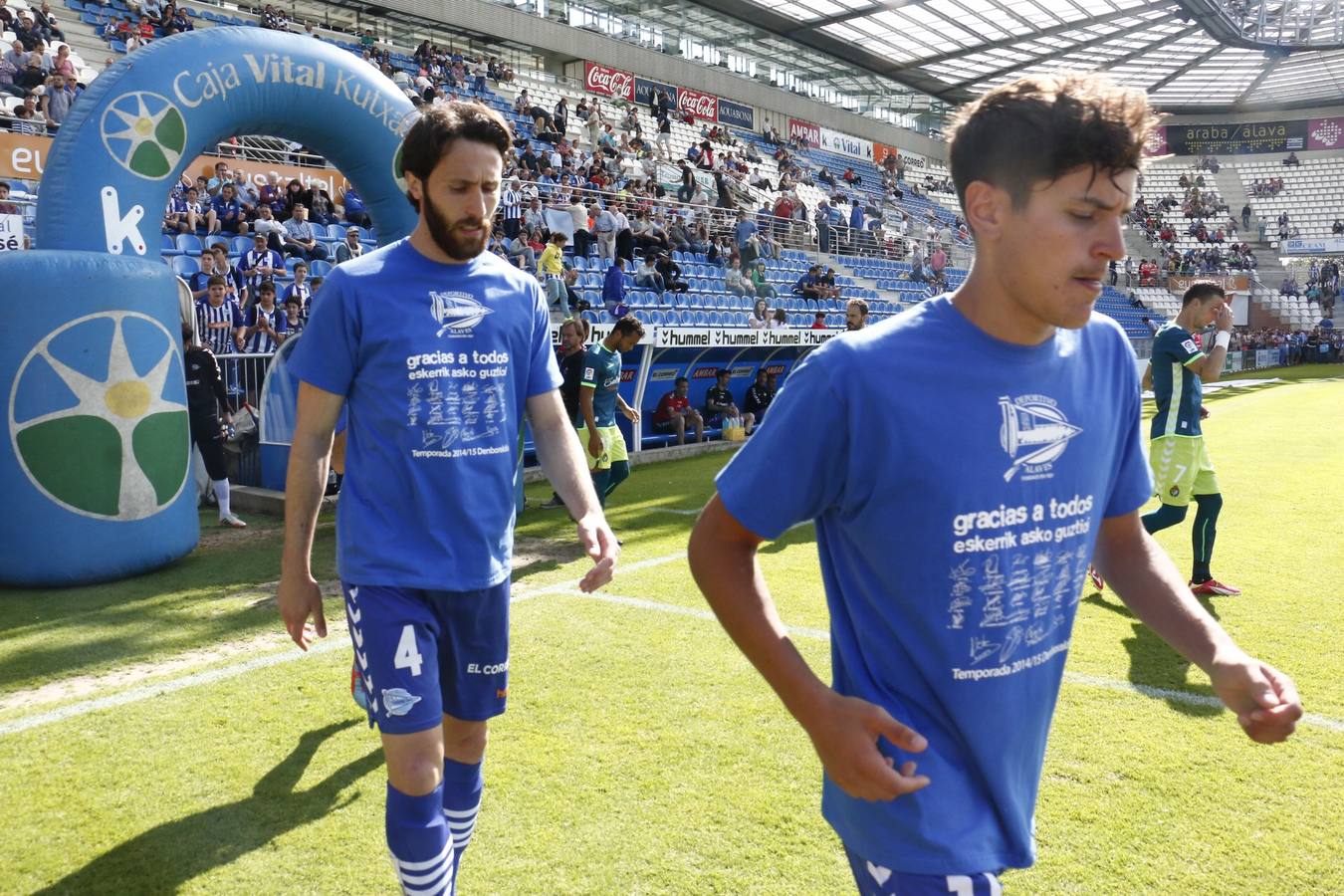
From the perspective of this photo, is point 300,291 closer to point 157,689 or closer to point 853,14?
point 157,689

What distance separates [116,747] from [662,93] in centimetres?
3192

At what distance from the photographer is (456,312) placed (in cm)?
267

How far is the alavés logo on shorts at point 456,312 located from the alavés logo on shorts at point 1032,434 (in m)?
1.58

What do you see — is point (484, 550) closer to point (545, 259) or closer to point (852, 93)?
point (545, 259)

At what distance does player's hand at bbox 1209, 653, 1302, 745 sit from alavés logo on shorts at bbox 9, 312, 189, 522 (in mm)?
7157

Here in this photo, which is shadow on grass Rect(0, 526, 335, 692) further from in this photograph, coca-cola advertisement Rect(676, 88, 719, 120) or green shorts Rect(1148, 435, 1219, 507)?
coca-cola advertisement Rect(676, 88, 719, 120)

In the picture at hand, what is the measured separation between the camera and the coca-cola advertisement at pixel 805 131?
4066 centimetres

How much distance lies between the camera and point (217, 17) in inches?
820

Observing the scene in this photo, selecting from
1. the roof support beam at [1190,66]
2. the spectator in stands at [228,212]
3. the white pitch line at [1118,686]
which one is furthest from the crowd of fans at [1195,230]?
the white pitch line at [1118,686]

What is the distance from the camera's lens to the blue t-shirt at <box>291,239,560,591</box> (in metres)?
2.55

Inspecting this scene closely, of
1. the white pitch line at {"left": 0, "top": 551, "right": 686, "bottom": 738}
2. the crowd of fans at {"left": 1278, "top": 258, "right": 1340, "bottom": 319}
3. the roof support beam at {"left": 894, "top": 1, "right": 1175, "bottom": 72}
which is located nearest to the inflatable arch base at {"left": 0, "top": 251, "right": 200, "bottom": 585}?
the white pitch line at {"left": 0, "top": 551, "right": 686, "bottom": 738}

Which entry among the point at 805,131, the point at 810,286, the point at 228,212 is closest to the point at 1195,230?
the point at 805,131

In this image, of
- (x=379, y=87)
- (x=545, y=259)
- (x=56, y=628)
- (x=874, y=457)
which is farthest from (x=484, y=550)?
(x=545, y=259)

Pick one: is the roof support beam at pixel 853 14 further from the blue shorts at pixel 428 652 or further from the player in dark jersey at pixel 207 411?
the blue shorts at pixel 428 652
